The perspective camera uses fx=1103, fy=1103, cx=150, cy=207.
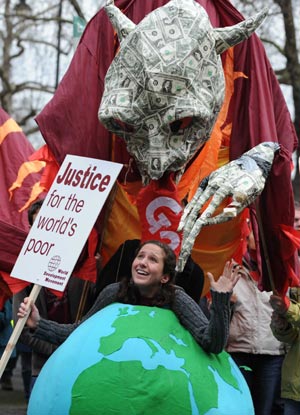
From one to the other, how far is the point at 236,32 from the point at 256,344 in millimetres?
2452

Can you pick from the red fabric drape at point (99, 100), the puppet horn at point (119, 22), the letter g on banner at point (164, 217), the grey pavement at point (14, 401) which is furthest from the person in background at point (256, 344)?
the grey pavement at point (14, 401)

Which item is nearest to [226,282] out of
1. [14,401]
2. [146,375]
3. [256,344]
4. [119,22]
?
[146,375]

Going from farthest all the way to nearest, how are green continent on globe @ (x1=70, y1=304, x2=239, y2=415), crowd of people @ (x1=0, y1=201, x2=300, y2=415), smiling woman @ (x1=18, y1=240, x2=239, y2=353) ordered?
crowd of people @ (x1=0, y1=201, x2=300, y2=415) < smiling woman @ (x1=18, y1=240, x2=239, y2=353) < green continent on globe @ (x1=70, y1=304, x2=239, y2=415)

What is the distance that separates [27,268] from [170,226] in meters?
0.81

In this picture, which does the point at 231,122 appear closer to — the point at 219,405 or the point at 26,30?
the point at 219,405

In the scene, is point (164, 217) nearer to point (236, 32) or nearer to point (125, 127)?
point (125, 127)

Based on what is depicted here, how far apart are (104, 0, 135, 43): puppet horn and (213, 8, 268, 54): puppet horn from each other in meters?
0.47

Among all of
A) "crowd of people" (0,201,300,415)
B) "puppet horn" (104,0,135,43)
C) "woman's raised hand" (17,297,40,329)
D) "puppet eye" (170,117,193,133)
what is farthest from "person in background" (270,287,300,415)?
"puppet horn" (104,0,135,43)

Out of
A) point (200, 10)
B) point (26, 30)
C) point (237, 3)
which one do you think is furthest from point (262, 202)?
point (26, 30)

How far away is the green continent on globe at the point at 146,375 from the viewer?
5.01 metres

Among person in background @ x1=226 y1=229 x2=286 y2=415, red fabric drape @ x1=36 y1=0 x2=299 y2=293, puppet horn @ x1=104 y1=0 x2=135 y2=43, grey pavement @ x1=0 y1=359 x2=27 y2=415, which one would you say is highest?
puppet horn @ x1=104 y1=0 x2=135 y2=43

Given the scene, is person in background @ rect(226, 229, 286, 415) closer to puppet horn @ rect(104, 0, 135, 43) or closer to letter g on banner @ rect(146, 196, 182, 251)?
letter g on banner @ rect(146, 196, 182, 251)

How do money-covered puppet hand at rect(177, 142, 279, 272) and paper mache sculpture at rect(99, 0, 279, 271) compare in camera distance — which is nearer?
money-covered puppet hand at rect(177, 142, 279, 272)

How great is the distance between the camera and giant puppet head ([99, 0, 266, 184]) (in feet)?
18.7
